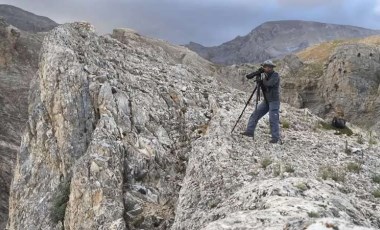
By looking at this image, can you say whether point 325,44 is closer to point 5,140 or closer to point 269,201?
point 5,140

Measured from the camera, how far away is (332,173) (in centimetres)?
1808

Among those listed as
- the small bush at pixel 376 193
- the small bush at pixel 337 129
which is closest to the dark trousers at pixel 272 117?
the small bush at pixel 376 193

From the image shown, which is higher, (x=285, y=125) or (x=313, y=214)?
→ (x=285, y=125)

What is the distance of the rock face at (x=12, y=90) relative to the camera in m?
84.4

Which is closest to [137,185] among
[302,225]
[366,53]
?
[302,225]

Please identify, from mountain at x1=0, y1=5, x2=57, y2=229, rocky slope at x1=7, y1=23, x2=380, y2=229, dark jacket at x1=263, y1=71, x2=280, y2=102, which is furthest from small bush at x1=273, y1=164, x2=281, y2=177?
mountain at x1=0, y1=5, x2=57, y2=229

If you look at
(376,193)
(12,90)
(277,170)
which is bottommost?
(12,90)

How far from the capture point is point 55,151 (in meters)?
28.8

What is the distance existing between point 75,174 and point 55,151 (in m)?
5.74

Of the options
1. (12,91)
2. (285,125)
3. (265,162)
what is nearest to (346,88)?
(285,125)

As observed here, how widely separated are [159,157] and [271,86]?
723 cm

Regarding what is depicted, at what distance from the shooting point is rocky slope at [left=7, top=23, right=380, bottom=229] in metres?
14.0

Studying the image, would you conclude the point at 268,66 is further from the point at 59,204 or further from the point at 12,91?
the point at 12,91

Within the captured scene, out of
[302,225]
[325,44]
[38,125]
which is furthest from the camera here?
[325,44]
